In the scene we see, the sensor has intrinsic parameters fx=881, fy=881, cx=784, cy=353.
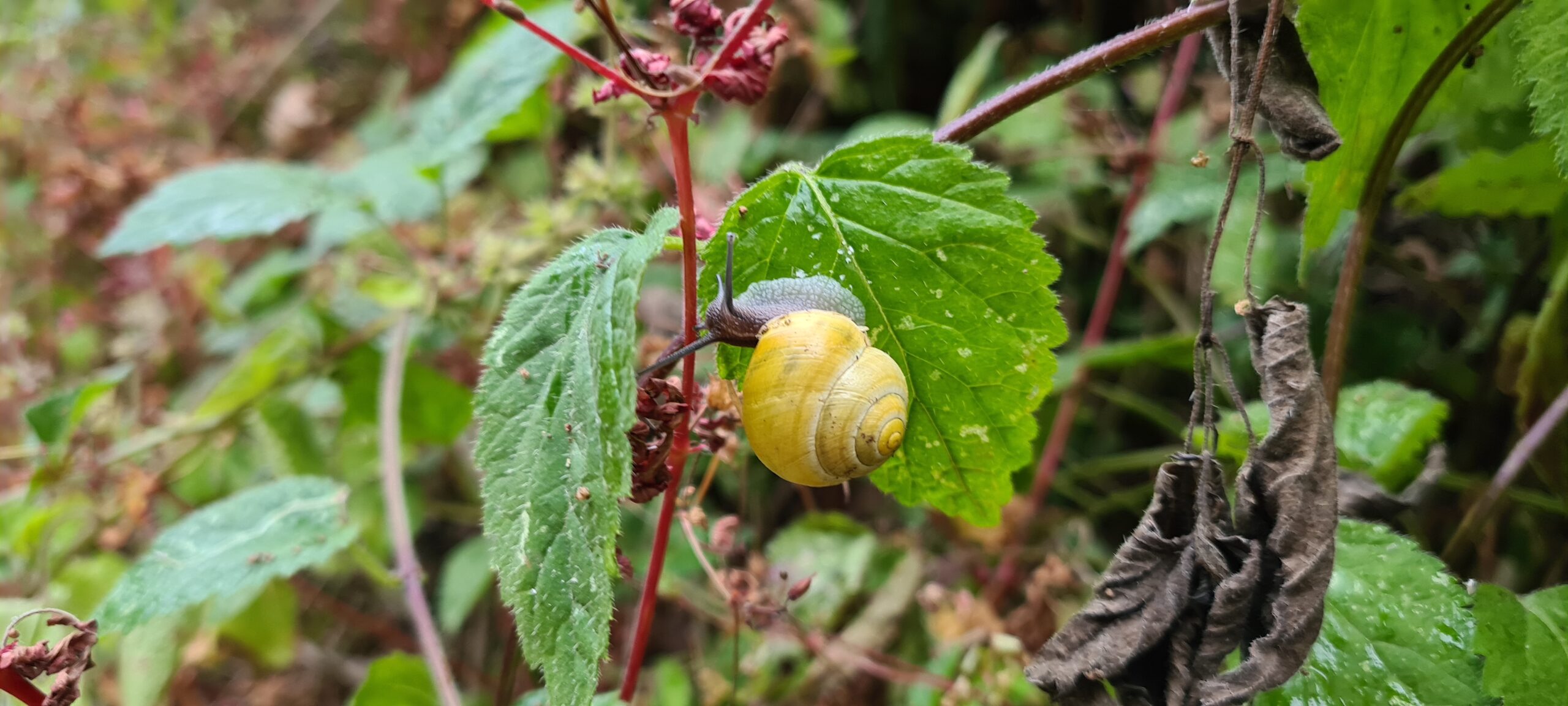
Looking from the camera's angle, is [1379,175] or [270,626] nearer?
[1379,175]

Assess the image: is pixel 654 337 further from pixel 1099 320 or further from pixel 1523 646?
pixel 1523 646

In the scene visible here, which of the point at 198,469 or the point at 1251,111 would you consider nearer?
the point at 1251,111

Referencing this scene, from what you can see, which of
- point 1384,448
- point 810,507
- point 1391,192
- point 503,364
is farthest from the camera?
point 810,507

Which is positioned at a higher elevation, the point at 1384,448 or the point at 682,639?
the point at 1384,448

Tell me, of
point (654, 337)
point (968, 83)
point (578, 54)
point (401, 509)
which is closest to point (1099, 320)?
point (968, 83)

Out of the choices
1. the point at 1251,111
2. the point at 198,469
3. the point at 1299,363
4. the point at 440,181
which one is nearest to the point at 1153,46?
the point at 1251,111

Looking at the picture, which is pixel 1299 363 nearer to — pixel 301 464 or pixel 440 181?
pixel 440 181
